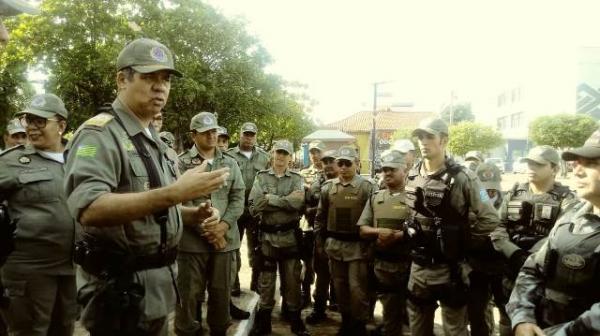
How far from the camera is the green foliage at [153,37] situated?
20031 mm

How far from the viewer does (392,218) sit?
196 inches

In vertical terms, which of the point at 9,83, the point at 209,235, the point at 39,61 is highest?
the point at 39,61

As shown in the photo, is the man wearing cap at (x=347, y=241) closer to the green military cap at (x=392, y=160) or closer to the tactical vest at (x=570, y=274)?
the green military cap at (x=392, y=160)

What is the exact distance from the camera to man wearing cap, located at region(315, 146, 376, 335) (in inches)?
205

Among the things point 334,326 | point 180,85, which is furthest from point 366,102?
point 334,326

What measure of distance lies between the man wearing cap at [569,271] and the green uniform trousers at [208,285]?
2.70 metres

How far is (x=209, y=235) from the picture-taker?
12.4ft

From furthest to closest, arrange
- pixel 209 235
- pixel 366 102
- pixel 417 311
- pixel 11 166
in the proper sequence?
pixel 366 102 < pixel 417 311 < pixel 209 235 < pixel 11 166

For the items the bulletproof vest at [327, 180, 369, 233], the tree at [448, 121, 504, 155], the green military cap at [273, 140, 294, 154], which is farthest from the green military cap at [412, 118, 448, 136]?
the tree at [448, 121, 504, 155]

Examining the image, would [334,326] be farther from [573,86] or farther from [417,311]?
[573,86]

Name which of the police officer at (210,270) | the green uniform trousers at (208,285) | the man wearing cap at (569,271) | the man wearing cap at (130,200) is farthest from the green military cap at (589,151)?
the green uniform trousers at (208,285)

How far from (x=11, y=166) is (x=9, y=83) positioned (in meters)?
18.6

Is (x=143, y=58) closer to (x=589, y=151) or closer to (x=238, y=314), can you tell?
(x=589, y=151)

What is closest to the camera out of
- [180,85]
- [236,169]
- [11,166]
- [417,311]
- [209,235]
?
[11,166]
